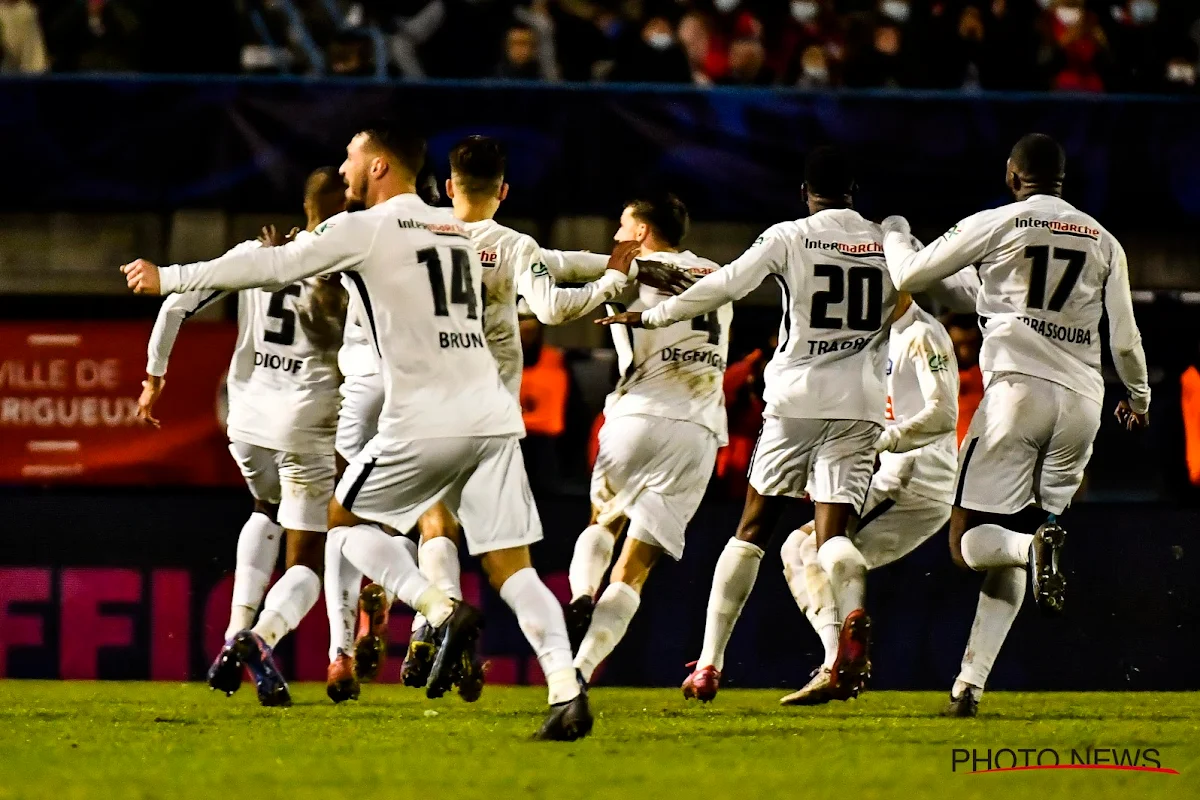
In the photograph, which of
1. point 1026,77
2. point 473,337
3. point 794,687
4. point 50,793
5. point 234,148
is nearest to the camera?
point 50,793

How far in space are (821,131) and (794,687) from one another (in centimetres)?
393

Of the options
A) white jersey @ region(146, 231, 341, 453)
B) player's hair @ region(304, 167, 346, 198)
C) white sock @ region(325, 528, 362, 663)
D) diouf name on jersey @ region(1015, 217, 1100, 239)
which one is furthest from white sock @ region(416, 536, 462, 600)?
diouf name on jersey @ region(1015, 217, 1100, 239)

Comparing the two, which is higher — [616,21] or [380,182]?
[616,21]

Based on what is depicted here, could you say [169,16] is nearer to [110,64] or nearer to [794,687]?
[110,64]

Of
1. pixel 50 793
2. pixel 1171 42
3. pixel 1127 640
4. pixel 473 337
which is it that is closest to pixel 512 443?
pixel 473 337

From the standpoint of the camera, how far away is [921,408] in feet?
29.2

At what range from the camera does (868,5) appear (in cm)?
1434

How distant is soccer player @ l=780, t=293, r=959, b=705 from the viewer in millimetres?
8555

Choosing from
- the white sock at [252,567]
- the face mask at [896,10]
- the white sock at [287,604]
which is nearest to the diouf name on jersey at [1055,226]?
the white sock at [287,604]

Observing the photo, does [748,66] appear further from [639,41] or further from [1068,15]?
[1068,15]

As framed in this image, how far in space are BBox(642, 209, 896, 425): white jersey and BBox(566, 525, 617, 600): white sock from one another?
0.99 meters

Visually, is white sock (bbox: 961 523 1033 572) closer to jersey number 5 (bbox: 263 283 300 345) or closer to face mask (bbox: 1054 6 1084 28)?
jersey number 5 (bbox: 263 283 300 345)

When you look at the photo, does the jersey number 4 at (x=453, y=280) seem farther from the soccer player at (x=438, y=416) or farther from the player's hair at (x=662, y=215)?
the player's hair at (x=662, y=215)

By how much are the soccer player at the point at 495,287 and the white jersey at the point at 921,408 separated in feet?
4.97
